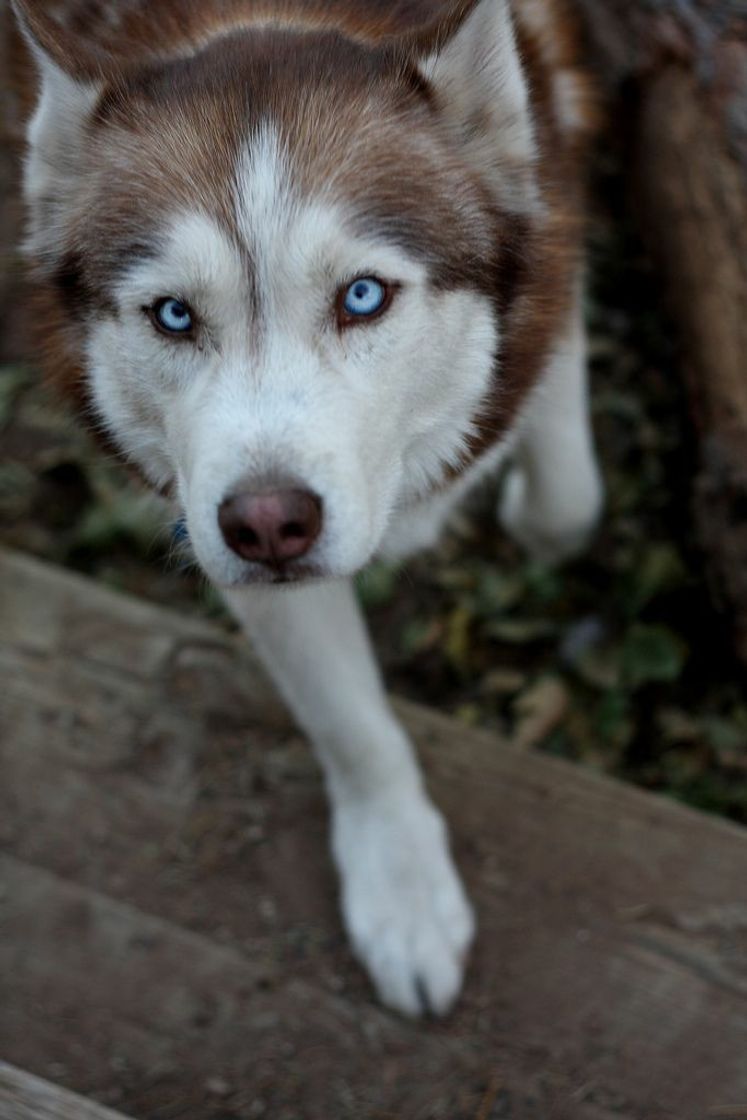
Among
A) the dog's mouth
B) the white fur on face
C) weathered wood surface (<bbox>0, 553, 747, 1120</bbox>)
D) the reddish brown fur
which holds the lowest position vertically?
weathered wood surface (<bbox>0, 553, 747, 1120</bbox>)

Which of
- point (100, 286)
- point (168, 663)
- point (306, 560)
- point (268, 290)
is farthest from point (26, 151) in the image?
point (168, 663)

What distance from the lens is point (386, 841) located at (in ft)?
9.11

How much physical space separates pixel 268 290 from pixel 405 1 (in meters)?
0.88

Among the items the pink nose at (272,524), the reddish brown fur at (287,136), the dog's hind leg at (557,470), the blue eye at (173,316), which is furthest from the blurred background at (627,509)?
the pink nose at (272,524)

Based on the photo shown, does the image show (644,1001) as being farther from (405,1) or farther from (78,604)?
(405,1)

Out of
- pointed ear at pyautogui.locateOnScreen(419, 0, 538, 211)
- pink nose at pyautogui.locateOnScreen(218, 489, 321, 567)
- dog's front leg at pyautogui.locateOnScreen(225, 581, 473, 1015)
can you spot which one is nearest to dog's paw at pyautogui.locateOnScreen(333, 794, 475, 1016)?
dog's front leg at pyautogui.locateOnScreen(225, 581, 473, 1015)

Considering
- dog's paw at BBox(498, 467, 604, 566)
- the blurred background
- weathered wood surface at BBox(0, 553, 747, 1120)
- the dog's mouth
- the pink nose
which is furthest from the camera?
dog's paw at BBox(498, 467, 604, 566)

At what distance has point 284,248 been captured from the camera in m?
1.95

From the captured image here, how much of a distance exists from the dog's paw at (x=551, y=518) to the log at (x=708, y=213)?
365 mm

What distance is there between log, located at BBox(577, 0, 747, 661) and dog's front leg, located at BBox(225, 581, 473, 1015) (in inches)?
37.9

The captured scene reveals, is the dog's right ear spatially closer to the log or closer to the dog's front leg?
the dog's front leg

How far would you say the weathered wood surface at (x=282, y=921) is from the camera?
2463 millimetres

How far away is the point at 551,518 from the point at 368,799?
1.04 metres

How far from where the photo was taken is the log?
9.58 feet
